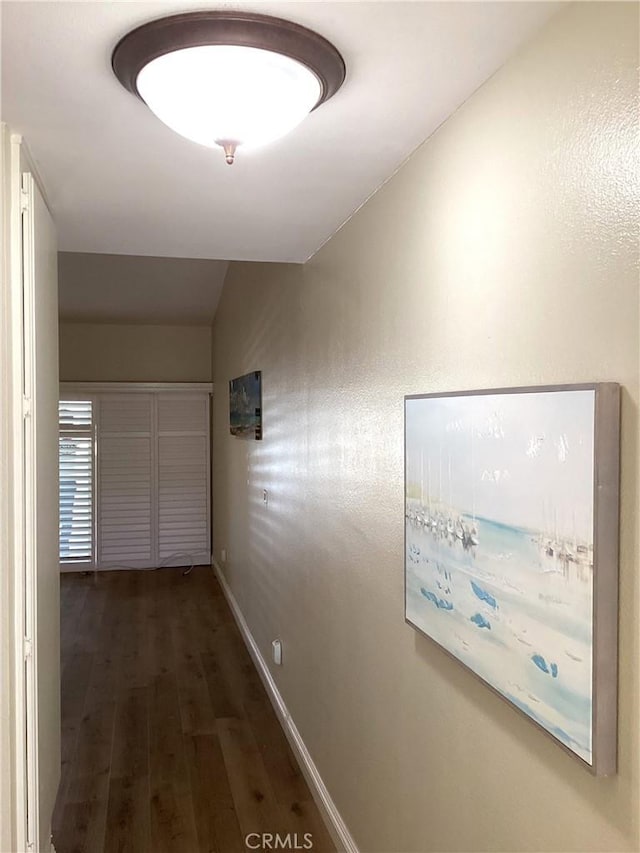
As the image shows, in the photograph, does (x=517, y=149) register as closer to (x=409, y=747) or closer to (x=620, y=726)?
(x=620, y=726)

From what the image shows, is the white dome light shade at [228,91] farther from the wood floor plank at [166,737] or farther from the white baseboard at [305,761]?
the wood floor plank at [166,737]

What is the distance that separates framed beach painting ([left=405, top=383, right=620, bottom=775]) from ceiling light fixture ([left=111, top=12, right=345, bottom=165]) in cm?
71

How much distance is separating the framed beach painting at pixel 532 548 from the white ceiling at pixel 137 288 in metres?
4.83

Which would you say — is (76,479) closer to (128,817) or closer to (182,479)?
(182,479)

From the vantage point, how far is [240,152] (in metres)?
1.82

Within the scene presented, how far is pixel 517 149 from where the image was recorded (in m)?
1.37

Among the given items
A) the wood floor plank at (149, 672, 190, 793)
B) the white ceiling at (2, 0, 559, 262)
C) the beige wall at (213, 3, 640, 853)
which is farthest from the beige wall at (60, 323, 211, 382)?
the white ceiling at (2, 0, 559, 262)

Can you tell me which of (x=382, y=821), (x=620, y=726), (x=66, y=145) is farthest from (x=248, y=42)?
(x=382, y=821)

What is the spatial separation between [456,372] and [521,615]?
595mm

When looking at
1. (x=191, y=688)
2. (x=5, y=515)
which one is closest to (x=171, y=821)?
(x=191, y=688)

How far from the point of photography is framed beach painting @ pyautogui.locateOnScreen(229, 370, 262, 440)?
4539mm

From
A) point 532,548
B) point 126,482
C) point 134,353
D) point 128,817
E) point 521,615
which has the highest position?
point 134,353

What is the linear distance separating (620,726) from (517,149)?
1058 millimetres

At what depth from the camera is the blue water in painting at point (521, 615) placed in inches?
44.3
